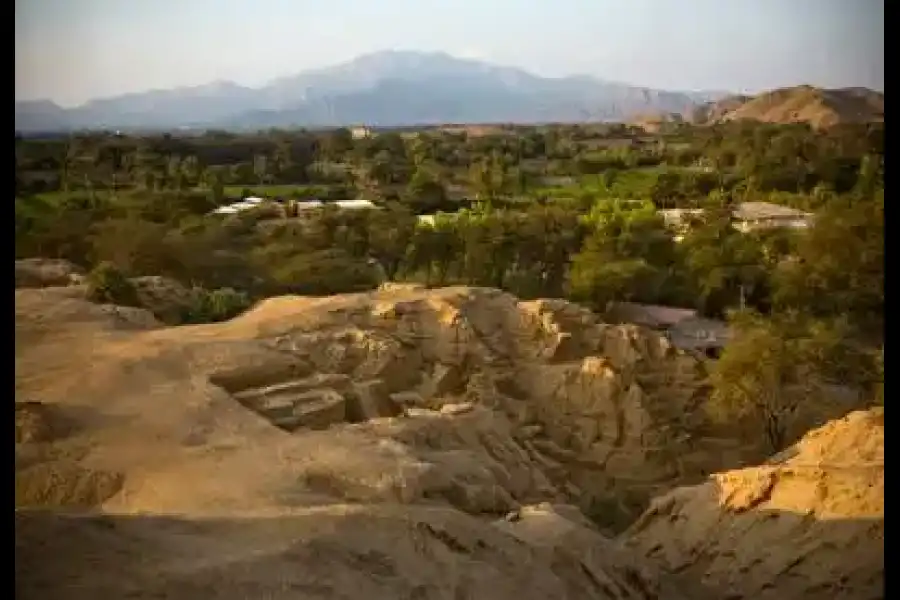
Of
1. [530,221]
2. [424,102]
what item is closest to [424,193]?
[530,221]

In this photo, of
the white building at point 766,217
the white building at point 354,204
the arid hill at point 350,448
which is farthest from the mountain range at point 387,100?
the white building at point 766,217

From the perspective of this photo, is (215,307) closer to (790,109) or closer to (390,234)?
(390,234)

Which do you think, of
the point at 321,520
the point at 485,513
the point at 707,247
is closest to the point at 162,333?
the point at 485,513

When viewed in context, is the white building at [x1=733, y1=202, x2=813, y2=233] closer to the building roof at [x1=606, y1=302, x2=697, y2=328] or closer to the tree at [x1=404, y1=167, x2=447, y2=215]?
the building roof at [x1=606, y1=302, x2=697, y2=328]

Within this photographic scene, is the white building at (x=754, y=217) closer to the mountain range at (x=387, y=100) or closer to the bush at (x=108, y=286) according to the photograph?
the mountain range at (x=387, y=100)

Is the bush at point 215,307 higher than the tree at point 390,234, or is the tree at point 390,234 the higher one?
the tree at point 390,234
